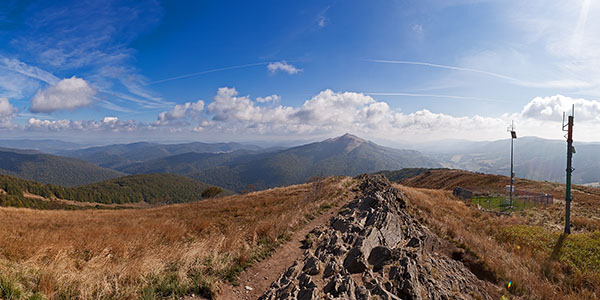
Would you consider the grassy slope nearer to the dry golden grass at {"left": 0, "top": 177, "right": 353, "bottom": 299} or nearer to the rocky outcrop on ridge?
the rocky outcrop on ridge

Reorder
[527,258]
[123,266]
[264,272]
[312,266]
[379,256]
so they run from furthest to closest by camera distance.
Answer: [527,258] → [379,256] → [264,272] → [312,266] → [123,266]

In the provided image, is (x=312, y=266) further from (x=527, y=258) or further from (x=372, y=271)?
(x=527, y=258)

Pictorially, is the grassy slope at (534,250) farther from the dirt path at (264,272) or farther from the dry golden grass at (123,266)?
the dry golden grass at (123,266)

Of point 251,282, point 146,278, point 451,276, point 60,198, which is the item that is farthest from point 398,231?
point 60,198

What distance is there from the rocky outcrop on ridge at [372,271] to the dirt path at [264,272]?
1.61ft

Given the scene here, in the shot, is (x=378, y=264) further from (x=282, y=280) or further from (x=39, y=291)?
(x=39, y=291)

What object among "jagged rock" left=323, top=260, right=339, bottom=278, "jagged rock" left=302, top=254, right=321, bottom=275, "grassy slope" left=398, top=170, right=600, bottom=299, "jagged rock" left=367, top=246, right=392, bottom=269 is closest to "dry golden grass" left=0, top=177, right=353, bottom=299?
"jagged rock" left=302, top=254, right=321, bottom=275

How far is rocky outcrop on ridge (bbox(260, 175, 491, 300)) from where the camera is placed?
6.02 metres

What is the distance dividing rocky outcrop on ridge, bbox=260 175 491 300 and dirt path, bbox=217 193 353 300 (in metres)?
0.49

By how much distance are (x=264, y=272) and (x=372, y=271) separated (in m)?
3.54

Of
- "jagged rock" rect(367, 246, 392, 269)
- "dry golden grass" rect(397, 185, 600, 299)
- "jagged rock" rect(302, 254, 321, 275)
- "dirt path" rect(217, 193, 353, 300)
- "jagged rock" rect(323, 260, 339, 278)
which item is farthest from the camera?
"dry golden grass" rect(397, 185, 600, 299)

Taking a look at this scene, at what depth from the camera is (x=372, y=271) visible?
750 centimetres

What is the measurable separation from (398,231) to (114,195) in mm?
223979

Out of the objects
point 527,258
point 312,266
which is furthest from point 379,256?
point 527,258
